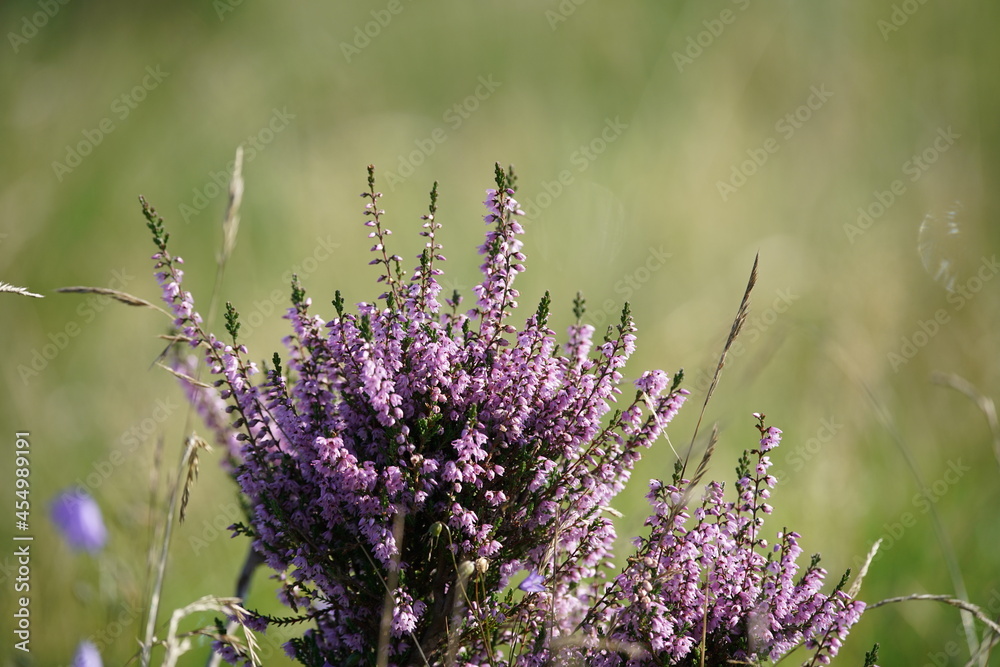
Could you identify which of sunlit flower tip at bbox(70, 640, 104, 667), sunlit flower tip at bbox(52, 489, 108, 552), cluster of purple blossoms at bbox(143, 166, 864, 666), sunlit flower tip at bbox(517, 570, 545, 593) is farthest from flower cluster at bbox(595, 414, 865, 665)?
sunlit flower tip at bbox(52, 489, 108, 552)

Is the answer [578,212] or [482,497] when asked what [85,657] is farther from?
[578,212]

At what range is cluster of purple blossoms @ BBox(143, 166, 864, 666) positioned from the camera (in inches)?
102

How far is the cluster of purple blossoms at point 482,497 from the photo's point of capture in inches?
102

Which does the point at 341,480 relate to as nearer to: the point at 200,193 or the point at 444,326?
the point at 444,326

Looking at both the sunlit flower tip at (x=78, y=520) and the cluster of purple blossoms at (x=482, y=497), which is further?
the sunlit flower tip at (x=78, y=520)

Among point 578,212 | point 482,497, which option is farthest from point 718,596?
point 578,212

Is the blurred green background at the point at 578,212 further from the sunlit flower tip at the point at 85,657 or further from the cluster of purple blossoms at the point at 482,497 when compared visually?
the cluster of purple blossoms at the point at 482,497

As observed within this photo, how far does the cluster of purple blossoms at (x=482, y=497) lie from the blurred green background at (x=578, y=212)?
2031 mm

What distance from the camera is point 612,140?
445 inches

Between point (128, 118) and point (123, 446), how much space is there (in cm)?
568

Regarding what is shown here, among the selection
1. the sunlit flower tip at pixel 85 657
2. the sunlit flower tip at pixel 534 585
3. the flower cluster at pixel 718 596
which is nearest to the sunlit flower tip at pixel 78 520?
the sunlit flower tip at pixel 85 657

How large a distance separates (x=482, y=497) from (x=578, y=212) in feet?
24.2

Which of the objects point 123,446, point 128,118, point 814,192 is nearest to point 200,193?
point 128,118

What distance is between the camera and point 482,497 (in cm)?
270
